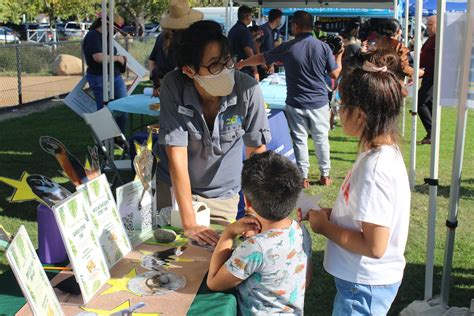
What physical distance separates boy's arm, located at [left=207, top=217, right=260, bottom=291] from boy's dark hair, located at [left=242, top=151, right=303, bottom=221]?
57 mm

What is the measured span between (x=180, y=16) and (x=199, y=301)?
2960 millimetres

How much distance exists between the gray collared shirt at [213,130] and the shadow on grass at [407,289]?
1.10 metres

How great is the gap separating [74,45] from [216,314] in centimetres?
1169

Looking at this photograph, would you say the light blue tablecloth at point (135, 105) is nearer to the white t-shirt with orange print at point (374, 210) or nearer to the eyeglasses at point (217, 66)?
the eyeglasses at point (217, 66)

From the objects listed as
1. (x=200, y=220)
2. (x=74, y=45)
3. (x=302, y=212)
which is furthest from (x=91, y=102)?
(x=74, y=45)

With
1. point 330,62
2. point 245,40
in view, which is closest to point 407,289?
point 330,62

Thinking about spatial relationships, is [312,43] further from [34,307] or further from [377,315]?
[34,307]

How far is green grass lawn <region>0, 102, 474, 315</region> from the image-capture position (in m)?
3.24

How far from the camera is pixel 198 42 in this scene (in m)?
1.98

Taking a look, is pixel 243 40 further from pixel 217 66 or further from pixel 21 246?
pixel 21 246

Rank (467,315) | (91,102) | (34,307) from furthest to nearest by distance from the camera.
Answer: (91,102) → (467,315) → (34,307)

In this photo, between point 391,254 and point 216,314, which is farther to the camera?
point 391,254

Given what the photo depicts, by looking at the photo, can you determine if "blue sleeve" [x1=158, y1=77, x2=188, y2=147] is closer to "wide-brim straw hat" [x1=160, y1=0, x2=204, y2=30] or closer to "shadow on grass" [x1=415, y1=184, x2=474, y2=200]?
"wide-brim straw hat" [x1=160, y1=0, x2=204, y2=30]

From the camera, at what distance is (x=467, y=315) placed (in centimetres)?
252
